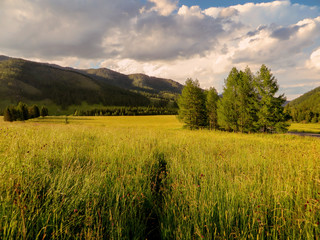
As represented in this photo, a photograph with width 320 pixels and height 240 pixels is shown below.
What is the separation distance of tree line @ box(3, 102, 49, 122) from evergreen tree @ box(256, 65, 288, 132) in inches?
3110

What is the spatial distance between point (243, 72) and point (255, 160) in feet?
97.1

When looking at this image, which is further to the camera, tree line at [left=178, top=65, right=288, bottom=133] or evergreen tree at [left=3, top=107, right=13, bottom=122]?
evergreen tree at [left=3, top=107, right=13, bottom=122]

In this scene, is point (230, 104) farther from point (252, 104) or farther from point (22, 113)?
point (22, 113)

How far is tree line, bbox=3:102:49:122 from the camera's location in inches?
2278

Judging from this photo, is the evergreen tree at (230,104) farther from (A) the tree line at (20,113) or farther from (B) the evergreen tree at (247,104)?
(A) the tree line at (20,113)

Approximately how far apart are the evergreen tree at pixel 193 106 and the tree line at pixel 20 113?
64.9 meters

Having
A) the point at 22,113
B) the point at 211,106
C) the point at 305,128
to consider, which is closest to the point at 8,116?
the point at 22,113

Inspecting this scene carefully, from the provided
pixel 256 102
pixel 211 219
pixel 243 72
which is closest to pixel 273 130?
pixel 256 102

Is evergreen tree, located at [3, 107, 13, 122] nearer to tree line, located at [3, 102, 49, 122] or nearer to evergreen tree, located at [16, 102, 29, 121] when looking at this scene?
tree line, located at [3, 102, 49, 122]

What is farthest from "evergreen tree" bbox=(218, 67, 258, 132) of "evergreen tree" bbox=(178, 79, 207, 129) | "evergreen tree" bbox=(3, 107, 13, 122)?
"evergreen tree" bbox=(3, 107, 13, 122)

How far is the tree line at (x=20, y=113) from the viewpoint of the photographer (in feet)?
190

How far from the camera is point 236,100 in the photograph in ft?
96.6

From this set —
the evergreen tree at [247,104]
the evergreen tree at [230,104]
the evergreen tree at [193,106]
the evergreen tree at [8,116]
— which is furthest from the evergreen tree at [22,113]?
the evergreen tree at [247,104]

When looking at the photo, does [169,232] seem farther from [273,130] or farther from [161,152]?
[273,130]
